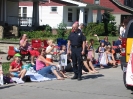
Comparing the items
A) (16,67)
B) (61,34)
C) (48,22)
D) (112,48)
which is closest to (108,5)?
(48,22)

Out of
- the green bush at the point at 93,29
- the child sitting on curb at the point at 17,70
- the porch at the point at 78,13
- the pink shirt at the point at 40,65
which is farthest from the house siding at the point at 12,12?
the child sitting on curb at the point at 17,70

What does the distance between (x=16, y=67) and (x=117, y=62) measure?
7.57 metres

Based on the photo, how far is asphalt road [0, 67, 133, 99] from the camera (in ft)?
36.0

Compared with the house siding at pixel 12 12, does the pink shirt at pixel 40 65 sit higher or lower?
lower

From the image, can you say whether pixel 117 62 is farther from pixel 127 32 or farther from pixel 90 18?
pixel 90 18

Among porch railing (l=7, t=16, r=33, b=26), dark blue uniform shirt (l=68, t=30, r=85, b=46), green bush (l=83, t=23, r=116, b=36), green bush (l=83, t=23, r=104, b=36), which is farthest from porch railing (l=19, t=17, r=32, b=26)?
dark blue uniform shirt (l=68, t=30, r=85, b=46)

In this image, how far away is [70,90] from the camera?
11922mm

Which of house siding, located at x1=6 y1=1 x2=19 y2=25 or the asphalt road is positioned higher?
house siding, located at x1=6 y1=1 x2=19 y2=25

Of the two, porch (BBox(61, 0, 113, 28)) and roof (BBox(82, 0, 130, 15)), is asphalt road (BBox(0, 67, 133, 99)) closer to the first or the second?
porch (BBox(61, 0, 113, 28))

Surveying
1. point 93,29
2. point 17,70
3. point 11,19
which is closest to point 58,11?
point 93,29

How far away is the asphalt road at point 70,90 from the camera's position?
432 inches

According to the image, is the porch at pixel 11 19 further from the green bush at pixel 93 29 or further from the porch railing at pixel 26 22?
the green bush at pixel 93 29

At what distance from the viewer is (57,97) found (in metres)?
10.8

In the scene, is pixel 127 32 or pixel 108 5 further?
pixel 108 5
